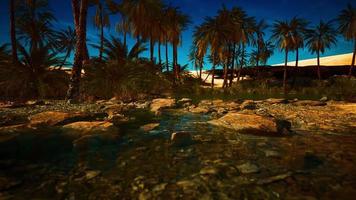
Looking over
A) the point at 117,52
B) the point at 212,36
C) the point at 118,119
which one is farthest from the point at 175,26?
the point at 118,119


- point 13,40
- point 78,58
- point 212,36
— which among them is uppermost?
point 212,36

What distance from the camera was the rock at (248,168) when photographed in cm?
329

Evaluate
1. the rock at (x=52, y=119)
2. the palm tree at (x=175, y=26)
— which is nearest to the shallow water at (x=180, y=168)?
the rock at (x=52, y=119)

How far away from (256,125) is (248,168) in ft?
7.29

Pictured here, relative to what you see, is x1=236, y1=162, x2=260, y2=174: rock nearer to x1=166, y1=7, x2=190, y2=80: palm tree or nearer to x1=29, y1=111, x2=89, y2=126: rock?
x1=29, y1=111, x2=89, y2=126: rock

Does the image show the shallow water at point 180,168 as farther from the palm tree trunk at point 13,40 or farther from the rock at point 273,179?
the palm tree trunk at point 13,40

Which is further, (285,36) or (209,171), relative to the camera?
(285,36)

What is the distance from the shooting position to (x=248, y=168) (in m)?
3.39

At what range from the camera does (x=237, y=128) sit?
5.70 meters

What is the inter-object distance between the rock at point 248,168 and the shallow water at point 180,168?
0.5 inches

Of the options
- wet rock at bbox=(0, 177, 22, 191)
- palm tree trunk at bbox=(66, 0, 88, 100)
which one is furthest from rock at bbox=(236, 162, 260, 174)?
palm tree trunk at bbox=(66, 0, 88, 100)

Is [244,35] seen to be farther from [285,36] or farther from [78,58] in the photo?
[78,58]

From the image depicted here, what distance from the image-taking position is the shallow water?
2.71m

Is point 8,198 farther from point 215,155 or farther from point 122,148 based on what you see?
point 215,155
